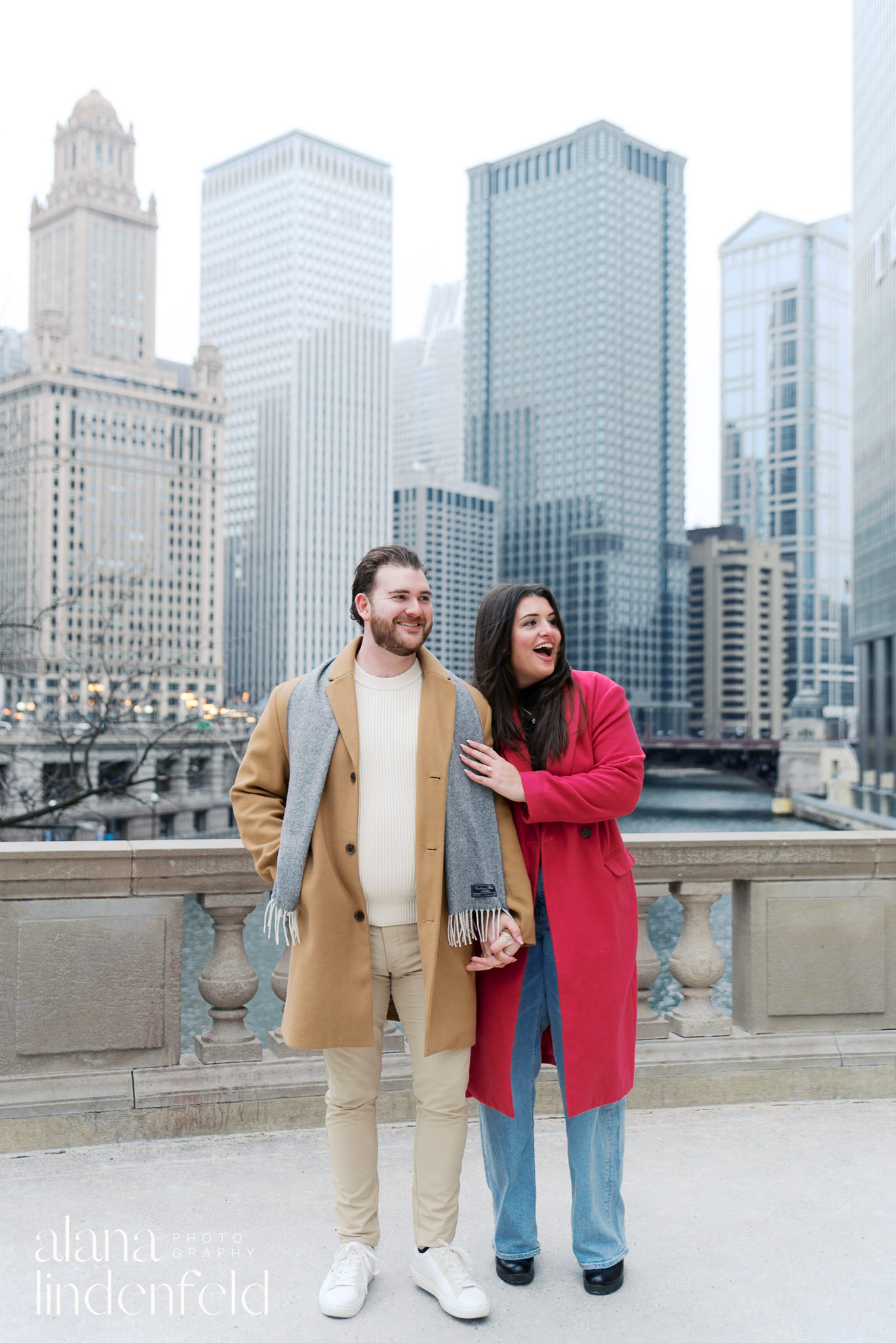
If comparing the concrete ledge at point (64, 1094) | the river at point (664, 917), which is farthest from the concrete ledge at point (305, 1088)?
the river at point (664, 917)

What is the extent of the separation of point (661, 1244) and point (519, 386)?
171 meters

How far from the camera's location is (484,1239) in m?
3.47

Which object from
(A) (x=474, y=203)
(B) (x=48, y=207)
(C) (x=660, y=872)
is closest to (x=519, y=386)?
(A) (x=474, y=203)

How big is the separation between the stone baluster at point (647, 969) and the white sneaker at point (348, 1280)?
1.74 metres

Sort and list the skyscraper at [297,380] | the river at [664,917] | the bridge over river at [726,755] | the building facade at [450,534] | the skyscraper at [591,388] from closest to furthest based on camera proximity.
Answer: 1. the river at [664,917]
2. the bridge over river at [726,755]
3. the skyscraper at [297,380]
4. the building facade at [450,534]
5. the skyscraper at [591,388]

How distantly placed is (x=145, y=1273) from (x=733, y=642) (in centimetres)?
16293

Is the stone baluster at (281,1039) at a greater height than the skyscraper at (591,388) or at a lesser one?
lesser

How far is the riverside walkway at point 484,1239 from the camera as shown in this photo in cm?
297

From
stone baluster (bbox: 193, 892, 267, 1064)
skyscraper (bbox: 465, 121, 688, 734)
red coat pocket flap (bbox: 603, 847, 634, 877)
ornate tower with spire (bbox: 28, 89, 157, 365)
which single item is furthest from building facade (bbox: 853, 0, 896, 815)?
ornate tower with spire (bbox: 28, 89, 157, 365)

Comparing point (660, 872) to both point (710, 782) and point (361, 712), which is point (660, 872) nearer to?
point (361, 712)

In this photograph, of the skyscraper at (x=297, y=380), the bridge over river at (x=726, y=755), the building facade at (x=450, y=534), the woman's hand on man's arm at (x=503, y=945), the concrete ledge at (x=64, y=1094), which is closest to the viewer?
the woman's hand on man's arm at (x=503, y=945)

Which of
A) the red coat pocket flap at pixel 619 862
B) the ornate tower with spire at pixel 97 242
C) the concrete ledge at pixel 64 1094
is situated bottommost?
the concrete ledge at pixel 64 1094

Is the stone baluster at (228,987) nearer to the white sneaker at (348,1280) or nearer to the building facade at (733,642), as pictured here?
the white sneaker at (348,1280)

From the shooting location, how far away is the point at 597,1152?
10.5 feet
